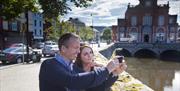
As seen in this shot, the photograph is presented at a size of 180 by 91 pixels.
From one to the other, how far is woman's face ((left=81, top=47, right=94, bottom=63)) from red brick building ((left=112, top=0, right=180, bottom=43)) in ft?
251

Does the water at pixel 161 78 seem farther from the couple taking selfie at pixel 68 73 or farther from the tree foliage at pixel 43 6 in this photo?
the couple taking selfie at pixel 68 73

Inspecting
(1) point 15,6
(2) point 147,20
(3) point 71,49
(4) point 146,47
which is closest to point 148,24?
(2) point 147,20

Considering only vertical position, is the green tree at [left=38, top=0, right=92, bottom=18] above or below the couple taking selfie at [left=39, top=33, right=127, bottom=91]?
above

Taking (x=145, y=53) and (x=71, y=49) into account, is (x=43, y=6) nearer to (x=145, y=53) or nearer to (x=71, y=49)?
(x=71, y=49)

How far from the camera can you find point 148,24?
81.8m

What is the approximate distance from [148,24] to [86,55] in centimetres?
7939

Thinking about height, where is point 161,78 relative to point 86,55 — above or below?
below

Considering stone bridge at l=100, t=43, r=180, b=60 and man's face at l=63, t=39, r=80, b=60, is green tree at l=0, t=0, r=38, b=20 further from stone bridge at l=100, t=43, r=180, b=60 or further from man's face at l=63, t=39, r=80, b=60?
stone bridge at l=100, t=43, r=180, b=60

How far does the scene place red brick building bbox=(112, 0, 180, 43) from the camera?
80.0 meters

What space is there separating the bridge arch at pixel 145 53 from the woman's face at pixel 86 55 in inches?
2849

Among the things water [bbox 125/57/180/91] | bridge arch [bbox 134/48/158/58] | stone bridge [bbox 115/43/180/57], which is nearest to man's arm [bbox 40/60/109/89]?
water [bbox 125/57/180/91]

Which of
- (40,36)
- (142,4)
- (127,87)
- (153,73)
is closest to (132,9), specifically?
(142,4)

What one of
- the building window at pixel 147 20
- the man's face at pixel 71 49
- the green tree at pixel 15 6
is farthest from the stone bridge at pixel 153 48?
the man's face at pixel 71 49

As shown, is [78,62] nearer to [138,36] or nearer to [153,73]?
[153,73]
